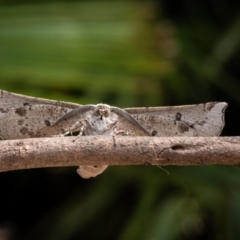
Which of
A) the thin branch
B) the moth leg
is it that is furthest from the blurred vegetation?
the thin branch

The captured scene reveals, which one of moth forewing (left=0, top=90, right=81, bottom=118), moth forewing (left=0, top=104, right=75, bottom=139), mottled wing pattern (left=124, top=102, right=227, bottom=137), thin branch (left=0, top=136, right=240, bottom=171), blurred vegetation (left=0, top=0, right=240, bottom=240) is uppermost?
blurred vegetation (left=0, top=0, right=240, bottom=240)

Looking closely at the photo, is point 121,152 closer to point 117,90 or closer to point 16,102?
point 16,102

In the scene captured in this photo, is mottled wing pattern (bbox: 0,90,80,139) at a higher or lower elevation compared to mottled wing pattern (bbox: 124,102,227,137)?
higher

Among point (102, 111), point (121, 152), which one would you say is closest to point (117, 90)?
point (102, 111)

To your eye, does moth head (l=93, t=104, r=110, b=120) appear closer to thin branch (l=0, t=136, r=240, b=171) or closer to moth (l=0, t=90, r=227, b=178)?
moth (l=0, t=90, r=227, b=178)

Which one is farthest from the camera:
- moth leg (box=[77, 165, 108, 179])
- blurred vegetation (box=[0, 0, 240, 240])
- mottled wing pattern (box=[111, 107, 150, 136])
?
blurred vegetation (box=[0, 0, 240, 240])

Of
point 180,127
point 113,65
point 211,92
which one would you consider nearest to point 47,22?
point 113,65

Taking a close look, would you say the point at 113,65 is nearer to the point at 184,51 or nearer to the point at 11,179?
the point at 184,51

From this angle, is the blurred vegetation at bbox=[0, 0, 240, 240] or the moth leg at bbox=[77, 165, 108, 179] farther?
the blurred vegetation at bbox=[0, 0, 240, 240]

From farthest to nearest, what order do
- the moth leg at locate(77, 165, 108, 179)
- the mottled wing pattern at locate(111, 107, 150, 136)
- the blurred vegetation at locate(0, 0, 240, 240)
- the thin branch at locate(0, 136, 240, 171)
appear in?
the blurred vegetation at locate(0, 0, 240, 240) < the mottled wing pattern at locate(111, 107, 150, 136) < the moth leg at locate(77, 165, 108, 179) < the thin branch at locate(0, 136, 240, 171)
